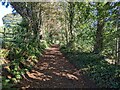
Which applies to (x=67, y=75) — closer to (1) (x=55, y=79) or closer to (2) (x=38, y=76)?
(1) (x=55, y=79)

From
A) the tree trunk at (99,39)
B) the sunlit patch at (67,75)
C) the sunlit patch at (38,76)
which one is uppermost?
the tree trunk at (99,39)

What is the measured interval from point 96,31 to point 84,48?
6.22 meters

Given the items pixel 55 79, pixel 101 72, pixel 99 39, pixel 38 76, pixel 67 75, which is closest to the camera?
pixel 55 79

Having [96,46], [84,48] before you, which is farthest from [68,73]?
[84,48]

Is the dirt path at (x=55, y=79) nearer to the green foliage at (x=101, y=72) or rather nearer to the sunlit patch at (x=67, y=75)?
the sunlit patch at (x=67, y=75)

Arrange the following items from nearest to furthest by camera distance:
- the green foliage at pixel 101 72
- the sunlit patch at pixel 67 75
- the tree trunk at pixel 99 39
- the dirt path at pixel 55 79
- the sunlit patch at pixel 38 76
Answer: the dirt path at pixel 55 79 → the green foliage at pixel 101 72 → the sunlit patch at pixel 38 76 → the sunlit patch at pixel 67 75 → the tree trunk at pixel 99 39

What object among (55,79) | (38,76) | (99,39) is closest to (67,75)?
(55,79)

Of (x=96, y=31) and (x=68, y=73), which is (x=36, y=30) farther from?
(x=68, y=73)

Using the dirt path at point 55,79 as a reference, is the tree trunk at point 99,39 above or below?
above

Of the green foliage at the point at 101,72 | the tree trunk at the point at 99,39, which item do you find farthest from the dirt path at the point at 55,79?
the tree trunk at the point at 99,39

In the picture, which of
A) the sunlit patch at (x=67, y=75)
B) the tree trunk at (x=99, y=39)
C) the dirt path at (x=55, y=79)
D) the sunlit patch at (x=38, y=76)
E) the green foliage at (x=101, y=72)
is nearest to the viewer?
the dirt path at (x=55, y=79)

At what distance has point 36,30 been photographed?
97.6 ft

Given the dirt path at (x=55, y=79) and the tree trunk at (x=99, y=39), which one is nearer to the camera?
the dirt path at (x=55, y=79)

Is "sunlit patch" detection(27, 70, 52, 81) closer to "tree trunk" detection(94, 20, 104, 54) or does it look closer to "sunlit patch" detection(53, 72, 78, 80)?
"sunlit patch" detection(53, 72, 78, 80)
